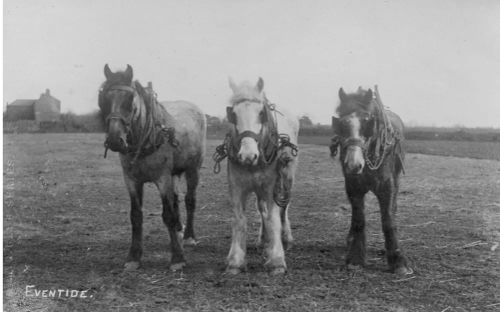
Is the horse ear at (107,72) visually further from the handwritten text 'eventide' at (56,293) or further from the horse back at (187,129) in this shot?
the handwritten text 'eventide' at (56,293)

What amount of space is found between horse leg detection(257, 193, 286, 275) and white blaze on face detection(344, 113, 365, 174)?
1.00 meters

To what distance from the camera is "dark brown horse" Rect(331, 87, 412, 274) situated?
468 cm

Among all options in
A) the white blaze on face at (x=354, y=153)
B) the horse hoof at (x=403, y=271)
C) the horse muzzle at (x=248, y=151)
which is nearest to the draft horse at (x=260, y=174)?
the horse muzzle at (x=248, y=151)

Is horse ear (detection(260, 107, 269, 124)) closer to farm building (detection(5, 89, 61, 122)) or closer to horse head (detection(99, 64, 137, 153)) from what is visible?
horse head (detection(99, 64, 137, 153))

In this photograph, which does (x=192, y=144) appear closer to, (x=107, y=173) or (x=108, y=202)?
(x=108, y=202)

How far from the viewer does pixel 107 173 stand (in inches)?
538

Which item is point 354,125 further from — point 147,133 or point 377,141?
point 147,133

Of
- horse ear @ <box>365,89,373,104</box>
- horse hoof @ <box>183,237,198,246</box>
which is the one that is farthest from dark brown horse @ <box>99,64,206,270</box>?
horse ear @ <box>365,89,373,104</box>

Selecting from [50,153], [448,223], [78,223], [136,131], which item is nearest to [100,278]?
[136,131]

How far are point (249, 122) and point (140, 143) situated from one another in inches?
49.9

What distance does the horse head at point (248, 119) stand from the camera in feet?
14.8

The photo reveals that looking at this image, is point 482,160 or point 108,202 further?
point 482,160

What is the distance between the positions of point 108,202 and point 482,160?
12.9 meters

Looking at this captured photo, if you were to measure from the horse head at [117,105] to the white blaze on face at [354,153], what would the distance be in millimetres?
2221
